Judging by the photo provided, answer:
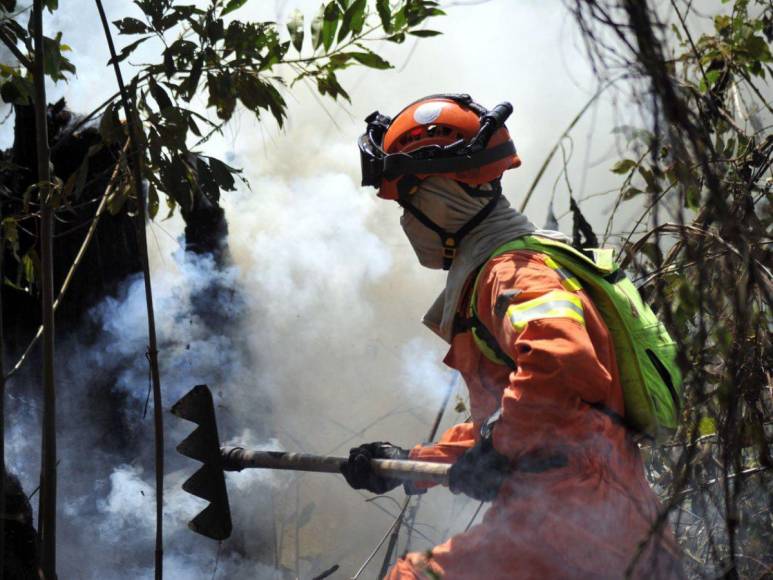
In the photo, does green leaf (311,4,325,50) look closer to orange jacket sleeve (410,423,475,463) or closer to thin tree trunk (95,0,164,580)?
thin tree trunk (95,0,164,580)

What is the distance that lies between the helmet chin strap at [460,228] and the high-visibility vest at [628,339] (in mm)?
228

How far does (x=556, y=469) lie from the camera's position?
7.95ft

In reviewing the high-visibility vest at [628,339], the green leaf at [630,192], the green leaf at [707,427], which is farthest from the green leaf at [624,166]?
the high-visibility vest at [628,339]

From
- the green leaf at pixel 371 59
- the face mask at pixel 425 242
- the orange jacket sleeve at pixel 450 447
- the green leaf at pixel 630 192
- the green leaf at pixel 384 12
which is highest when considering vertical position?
the green leaf at pixel 630 192

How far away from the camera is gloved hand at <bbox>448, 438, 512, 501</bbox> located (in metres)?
2.50

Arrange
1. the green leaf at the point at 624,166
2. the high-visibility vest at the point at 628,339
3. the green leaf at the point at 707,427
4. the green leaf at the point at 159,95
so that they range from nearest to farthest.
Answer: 1. the high-visibility vest at the point at 628,339
2. the green leaf at the point at 159,95
3. the green leaf at the point at 707,427
4. the green leaf at the point at 624,166

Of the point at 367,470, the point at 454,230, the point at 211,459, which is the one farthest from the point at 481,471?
the point at 211,459

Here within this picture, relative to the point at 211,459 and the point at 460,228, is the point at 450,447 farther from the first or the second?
the point at 211,459

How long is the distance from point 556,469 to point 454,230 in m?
0.84

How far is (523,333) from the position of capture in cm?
235

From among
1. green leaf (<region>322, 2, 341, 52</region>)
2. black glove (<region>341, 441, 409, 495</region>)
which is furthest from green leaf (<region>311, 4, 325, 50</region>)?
black glove (<region>341, 441, 409, 495</region>)

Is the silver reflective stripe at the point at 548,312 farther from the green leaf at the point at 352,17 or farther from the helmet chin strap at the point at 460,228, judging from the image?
the green leaf at the point at 352,17

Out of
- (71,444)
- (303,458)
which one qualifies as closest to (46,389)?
(303,458)

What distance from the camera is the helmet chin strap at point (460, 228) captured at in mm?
2889
